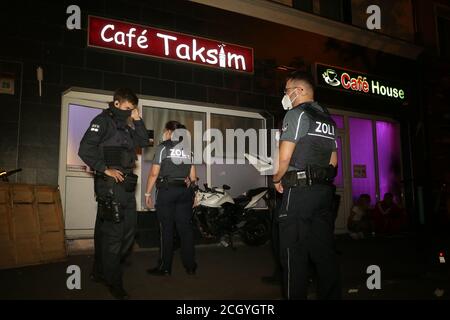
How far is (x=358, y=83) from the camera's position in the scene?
1049 cm

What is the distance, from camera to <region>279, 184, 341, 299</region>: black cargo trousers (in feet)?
10.0

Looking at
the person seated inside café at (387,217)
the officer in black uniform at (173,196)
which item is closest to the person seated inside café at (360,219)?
the person seated inside café at (387,217)

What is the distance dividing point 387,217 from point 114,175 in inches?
339

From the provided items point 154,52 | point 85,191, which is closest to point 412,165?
point 154,52

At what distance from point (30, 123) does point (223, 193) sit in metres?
3.57

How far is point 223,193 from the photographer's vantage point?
7094mm

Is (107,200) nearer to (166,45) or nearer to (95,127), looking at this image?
(95,127)

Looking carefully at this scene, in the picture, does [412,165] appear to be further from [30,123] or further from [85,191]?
[30,123]

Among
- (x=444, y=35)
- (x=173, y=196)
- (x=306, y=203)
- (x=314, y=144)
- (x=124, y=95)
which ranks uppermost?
(x=444, y=35)

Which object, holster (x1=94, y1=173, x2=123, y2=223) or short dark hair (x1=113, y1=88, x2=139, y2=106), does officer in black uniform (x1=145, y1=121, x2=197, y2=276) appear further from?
holster (x1=94, y1=173, x2=123, y2=223)

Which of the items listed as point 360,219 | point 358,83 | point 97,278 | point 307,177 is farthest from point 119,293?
point 358,83

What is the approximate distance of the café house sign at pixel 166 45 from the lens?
7082 millimetres

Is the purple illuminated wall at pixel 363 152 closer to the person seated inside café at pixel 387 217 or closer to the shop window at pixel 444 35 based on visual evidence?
the person seated inside café at pixel 387 217

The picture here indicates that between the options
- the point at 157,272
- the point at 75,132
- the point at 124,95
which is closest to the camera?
the point at 124,95
